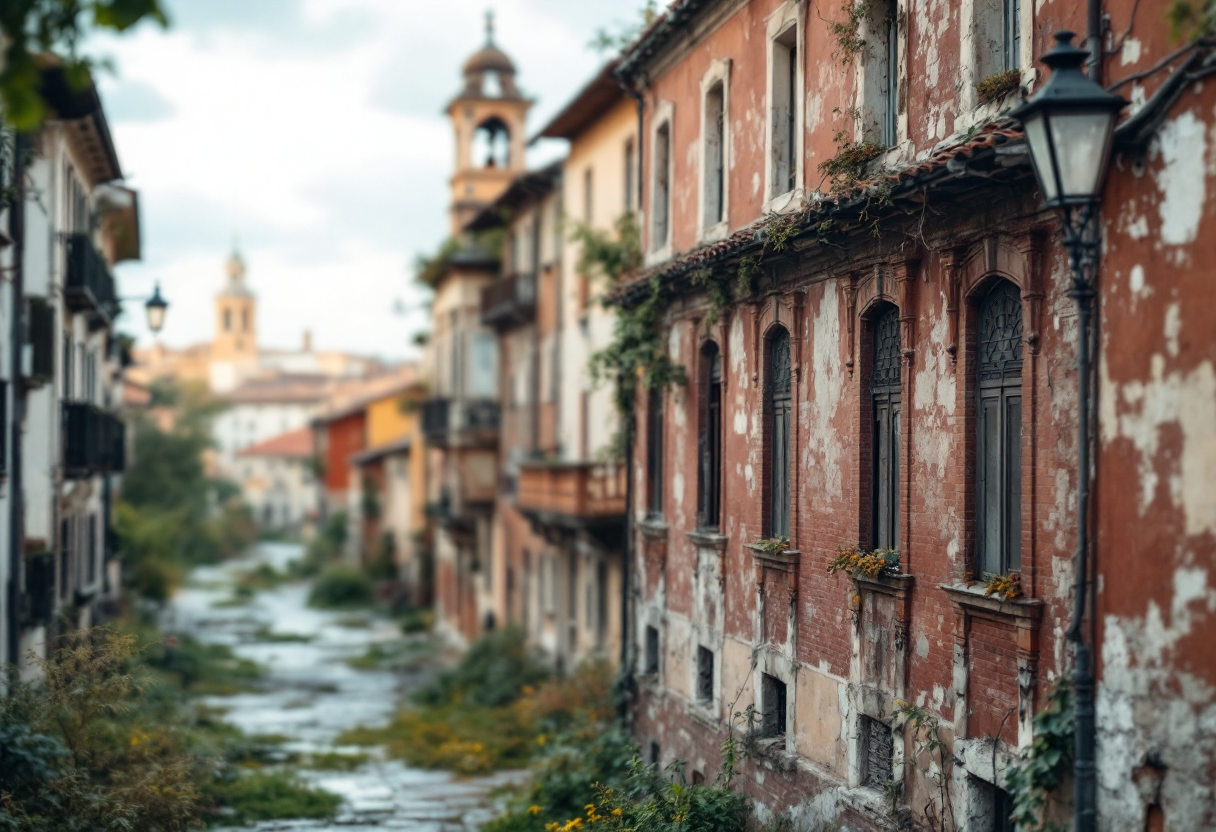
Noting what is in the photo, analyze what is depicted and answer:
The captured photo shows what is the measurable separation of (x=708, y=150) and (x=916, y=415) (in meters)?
6.56

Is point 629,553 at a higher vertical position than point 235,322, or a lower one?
lower

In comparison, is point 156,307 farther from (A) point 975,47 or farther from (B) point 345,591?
(B) point 345,591

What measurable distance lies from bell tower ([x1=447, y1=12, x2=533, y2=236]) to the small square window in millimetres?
27490

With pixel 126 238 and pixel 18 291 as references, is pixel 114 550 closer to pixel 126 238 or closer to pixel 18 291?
pixel 126 238

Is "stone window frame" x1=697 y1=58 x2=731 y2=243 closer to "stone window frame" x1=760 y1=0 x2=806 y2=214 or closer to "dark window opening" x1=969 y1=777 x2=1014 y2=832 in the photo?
"stone window frame" x1=760 y1=0 x2=806 y2=214

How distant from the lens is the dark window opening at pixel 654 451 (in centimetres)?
1884

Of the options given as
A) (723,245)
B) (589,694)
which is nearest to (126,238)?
(589,694)

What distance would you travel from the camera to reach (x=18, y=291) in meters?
19.7

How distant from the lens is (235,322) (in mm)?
165750

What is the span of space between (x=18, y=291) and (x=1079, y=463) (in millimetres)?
15707

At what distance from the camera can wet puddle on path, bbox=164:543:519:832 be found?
21.2 m

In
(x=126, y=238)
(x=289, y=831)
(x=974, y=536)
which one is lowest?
(x=289, y=831)

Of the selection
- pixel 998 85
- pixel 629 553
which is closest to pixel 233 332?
pixel 629 553

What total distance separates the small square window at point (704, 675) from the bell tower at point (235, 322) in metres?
155
